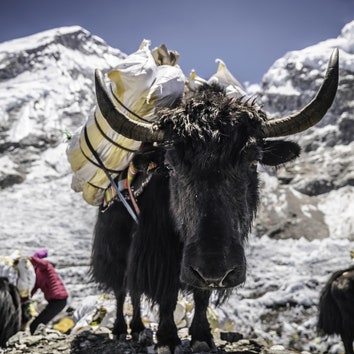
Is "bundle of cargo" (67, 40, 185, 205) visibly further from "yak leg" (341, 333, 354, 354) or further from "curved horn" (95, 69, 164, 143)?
"yak leg" (341, 333, 354, 354)

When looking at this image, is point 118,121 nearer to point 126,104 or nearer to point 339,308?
point 126,104

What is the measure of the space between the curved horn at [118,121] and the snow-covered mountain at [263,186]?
802 mm

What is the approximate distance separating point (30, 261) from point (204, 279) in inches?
116

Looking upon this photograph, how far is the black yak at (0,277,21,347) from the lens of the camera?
10.3 feet

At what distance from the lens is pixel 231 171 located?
1.85m

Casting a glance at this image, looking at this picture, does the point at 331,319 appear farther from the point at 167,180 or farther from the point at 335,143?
the point at 335,143

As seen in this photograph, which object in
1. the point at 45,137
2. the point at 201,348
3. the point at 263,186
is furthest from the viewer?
the point at 45,137

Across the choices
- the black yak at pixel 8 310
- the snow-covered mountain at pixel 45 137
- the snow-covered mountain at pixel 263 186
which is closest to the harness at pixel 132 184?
the snow-covered mountain at pixel 263 186

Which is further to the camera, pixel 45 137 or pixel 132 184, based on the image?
pixel 45 137

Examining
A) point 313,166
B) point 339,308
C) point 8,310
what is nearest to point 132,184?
point 8,310

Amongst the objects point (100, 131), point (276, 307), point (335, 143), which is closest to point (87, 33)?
point (335, 143)

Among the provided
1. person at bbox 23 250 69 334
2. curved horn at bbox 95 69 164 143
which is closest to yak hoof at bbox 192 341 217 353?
curved horn at bbox 95 69 164 143

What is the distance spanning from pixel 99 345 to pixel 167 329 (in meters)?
0.73

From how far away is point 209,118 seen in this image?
1.93 metres
